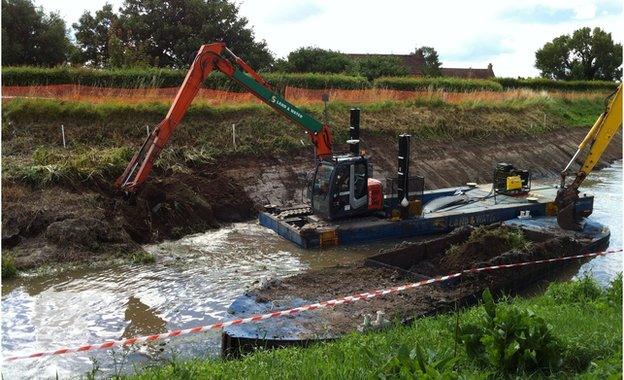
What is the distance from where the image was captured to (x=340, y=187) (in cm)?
1438

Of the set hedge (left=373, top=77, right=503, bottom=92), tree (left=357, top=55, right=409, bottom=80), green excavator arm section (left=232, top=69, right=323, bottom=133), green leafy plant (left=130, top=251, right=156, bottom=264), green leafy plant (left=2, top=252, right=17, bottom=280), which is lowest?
green leafy plant (left=130, top=251, right=156, bottom=264)

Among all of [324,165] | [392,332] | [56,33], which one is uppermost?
[56,33]

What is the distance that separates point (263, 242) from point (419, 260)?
4.66m

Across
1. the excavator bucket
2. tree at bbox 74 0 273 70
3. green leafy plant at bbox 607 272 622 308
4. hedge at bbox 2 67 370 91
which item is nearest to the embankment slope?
hedge at bbox 2 67 370 91

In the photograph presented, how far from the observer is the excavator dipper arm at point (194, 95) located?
14422mm

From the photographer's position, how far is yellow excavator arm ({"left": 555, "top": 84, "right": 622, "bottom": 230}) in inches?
571

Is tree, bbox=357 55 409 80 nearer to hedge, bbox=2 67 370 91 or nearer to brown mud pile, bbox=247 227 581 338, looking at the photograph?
hedge, bbox=2 67 370 91

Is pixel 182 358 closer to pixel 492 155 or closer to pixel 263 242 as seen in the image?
pixel 263 242

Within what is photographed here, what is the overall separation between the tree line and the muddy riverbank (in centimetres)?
1309

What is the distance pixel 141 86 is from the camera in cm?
2512

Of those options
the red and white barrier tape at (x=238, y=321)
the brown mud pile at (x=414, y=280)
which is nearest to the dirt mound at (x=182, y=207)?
the brown mud pile at (x=414, y=280)

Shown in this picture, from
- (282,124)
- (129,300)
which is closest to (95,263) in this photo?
(129,300)

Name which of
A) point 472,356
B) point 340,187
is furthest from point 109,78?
point 472,356

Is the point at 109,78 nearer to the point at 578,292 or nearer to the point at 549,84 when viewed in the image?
the point at 578,292
